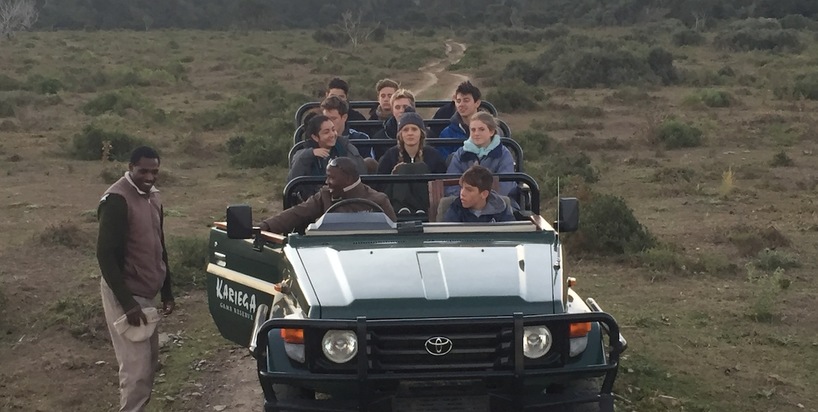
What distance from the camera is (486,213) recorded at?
5461mm

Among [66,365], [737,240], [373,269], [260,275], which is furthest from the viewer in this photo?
[737,240]

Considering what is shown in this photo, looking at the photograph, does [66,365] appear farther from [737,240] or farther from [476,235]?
[737,240]

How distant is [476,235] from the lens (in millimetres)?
5094

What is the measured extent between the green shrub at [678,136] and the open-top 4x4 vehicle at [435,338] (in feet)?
47.0

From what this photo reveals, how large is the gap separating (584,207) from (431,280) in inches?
284

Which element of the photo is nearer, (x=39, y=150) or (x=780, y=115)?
(x=39, y=150)

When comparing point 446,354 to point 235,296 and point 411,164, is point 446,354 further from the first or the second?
point 411,164

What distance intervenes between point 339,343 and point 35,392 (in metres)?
3.22

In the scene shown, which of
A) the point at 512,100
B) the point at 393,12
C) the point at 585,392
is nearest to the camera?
the point at 585,392

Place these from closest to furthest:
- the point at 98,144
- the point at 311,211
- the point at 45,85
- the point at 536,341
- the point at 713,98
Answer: the point at 536,341 → the point at 311,211 → the point at 98,144 → the point at 713,98 → the point at 45,85

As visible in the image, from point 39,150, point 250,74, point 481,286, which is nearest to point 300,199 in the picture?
point 481,286

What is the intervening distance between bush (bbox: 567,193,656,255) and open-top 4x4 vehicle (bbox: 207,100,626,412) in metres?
5.75

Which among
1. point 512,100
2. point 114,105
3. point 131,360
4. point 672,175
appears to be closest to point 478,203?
point 131,360

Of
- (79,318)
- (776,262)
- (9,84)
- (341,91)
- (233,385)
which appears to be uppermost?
(341,91)
